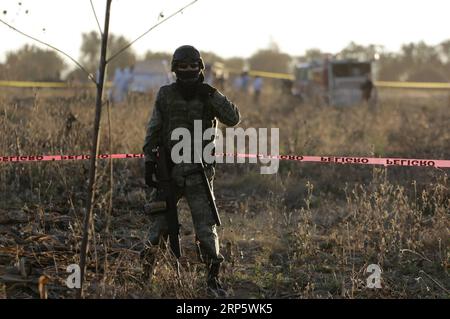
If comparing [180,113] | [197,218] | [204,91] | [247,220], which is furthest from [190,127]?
[247,220]

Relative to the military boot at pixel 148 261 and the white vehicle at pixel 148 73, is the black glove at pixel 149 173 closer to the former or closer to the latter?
the military boot at pixel 148 261

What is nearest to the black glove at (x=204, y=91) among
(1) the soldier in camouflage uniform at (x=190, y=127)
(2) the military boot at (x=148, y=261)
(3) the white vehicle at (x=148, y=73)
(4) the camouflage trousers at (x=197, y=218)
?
(1) the soldier in camouflage uniform at (x=190, y=127)

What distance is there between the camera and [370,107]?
19297mm

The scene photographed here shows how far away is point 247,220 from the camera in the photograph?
7.83 m

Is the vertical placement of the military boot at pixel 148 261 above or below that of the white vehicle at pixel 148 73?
below

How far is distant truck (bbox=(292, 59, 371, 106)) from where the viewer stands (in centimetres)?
2152

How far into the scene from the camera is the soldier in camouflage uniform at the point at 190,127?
5.22m

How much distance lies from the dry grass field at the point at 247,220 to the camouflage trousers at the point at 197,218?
166 mm

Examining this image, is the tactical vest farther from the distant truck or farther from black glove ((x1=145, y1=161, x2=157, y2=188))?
the distant truck

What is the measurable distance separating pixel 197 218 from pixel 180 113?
0.79 m

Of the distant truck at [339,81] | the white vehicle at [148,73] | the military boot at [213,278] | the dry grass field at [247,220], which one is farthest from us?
the distant truck at [339,81]

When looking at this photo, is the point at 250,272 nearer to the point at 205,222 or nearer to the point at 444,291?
the point at 205,222
